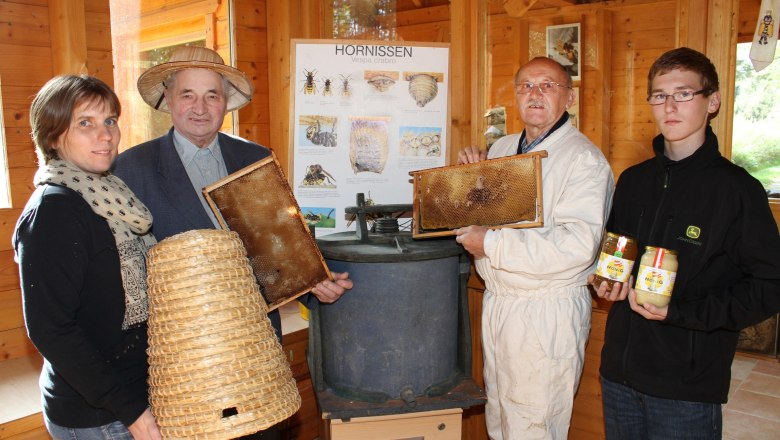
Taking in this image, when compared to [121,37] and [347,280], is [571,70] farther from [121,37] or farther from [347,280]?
[121,37]

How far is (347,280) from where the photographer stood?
223cm

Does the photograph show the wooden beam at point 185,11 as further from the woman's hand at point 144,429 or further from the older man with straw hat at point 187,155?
the woman's hand at point 144,429

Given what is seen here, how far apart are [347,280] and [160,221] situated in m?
0.69

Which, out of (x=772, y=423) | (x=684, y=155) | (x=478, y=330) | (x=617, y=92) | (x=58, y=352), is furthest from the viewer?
(x=772, y=423)

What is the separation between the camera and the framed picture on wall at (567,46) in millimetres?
2623

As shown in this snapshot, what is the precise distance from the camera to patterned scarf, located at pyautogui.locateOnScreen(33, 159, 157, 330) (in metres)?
1.51

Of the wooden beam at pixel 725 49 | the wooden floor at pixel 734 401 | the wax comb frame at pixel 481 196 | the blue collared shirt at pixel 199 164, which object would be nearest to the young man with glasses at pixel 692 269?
the wax comb frame at pixel 481 196

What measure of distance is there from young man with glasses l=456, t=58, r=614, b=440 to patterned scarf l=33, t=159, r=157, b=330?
104cm

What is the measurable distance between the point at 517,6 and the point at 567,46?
13.5 inches

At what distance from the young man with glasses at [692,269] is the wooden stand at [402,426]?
0.71 m

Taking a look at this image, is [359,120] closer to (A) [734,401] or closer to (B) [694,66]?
(B) [694,66]

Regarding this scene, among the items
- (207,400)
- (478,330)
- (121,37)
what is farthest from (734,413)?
(121,37)

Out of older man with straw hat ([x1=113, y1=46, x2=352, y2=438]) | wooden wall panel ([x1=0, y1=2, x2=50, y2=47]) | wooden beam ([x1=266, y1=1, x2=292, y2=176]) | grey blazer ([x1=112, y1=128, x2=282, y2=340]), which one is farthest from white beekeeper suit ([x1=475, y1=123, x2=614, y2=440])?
wooden wall panel ([x1=0, y1=2, x2=50, y2=47])

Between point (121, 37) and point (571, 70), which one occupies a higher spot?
point (121, 37)
